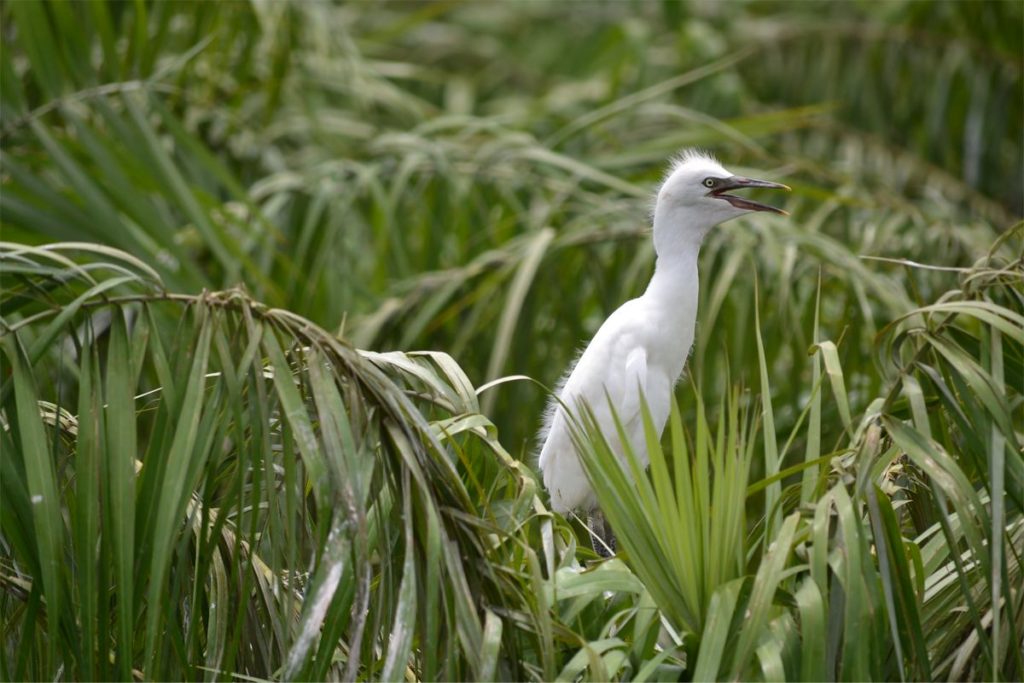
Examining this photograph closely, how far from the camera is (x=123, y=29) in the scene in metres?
4.57

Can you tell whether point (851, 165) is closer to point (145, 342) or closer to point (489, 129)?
point (489, 129)

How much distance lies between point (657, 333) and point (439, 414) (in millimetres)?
783

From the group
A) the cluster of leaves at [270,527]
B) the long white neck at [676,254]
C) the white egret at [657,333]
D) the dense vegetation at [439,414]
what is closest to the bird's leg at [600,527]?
the white egret at [657,333]

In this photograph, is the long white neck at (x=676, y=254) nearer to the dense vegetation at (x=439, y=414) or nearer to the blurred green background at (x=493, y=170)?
the dense vegetation at (x=439, y=414)

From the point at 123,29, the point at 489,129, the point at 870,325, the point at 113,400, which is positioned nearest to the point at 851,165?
the point at 489,129

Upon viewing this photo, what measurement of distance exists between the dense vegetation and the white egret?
25 centimetres

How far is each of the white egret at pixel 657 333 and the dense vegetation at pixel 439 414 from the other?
251 millimetres

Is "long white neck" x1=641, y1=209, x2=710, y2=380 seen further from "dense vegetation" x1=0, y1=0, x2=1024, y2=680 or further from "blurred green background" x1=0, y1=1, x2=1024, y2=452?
"blurred green background" x1=0, y1=1, x2=1024, y2=452

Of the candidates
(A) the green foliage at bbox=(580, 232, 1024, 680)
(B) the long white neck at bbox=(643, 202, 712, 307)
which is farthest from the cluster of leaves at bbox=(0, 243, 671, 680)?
(B) the long white neck at bbox=(643, 202, 712, 307)

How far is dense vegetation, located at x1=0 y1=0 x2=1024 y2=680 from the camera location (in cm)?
174

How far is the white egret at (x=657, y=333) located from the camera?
2.92m

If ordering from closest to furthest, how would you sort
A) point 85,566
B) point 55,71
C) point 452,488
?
point 85,566 < point 452,488 < point 55,71

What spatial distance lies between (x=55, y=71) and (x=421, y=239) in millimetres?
1416

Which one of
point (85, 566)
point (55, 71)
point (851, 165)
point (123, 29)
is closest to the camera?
point (85, 566)
